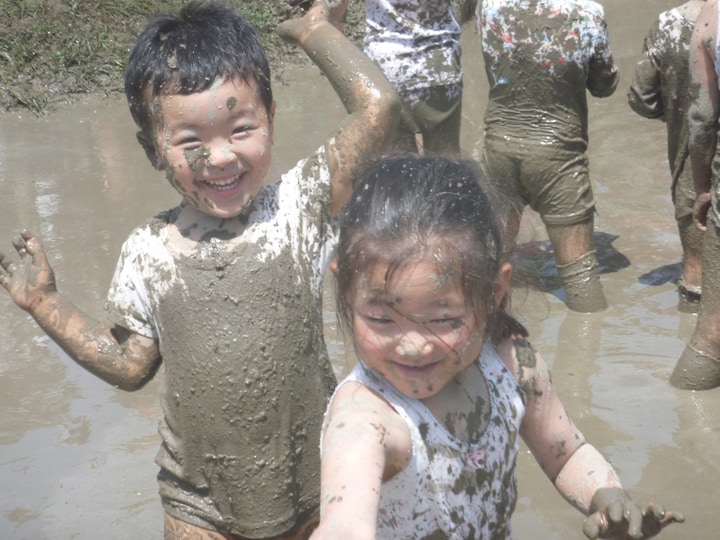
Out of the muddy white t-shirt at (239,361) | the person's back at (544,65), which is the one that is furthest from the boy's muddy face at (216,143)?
the person's back at (544,65)

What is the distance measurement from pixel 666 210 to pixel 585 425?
2.64 metres

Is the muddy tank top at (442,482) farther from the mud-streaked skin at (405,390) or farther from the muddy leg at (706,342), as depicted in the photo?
the muddy leg at (706,342)

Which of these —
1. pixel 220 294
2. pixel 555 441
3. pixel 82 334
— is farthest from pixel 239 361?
pixel 555 441

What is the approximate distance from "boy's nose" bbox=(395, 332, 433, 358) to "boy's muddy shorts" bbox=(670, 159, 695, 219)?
3602 millimetres

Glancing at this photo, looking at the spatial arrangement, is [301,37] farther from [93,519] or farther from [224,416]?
[93,519]

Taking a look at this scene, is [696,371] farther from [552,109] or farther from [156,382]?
[156,382]

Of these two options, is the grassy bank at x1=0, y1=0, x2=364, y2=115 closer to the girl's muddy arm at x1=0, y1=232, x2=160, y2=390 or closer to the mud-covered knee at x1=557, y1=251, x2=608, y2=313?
the mud-covered knee at x1=557, y1=251, x2=608, y2=313

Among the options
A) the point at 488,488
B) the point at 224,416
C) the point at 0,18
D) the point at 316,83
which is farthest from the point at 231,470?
the point at 0,18

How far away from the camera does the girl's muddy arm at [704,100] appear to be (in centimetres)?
426

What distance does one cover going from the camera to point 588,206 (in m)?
5.56

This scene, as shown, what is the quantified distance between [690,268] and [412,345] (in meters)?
3.58

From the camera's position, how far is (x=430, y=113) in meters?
5.73

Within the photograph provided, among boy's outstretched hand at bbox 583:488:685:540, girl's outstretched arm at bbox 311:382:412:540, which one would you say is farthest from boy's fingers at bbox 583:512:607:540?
girl's outstretched arm at bbox 311:382:412:540

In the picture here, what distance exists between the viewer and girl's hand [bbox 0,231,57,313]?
287 centimetres
